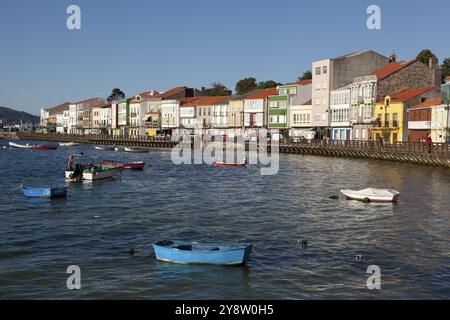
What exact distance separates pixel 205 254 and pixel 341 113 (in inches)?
3624

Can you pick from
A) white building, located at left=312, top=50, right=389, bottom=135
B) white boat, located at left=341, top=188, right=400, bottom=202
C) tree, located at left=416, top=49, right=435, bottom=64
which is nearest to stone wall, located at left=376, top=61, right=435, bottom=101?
white building, located at left=312, top=50, right=389, bottom=135

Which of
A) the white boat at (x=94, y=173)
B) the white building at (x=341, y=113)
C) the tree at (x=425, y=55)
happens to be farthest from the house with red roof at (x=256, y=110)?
the white boat at (x=94, y=173)

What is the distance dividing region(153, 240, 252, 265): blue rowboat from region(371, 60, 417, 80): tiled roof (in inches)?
3299

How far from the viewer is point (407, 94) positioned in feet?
312

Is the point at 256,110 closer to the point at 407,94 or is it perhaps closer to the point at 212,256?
the point at 407,94

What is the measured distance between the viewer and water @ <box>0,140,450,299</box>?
20547 mm

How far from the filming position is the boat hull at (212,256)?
74.7ft

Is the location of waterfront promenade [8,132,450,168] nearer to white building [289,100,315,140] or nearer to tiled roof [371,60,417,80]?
white building [289,100,315,140]

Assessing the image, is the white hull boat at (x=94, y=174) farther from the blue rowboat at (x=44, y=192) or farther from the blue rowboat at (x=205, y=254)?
the blue rowboat at (x=205, y=254)

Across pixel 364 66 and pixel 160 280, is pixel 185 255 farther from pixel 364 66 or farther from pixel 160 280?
pixel 364 66

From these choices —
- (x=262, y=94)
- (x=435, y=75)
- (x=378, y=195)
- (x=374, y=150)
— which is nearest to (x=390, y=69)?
(x=435, y=75)

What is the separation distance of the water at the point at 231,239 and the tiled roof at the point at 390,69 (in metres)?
51.6
